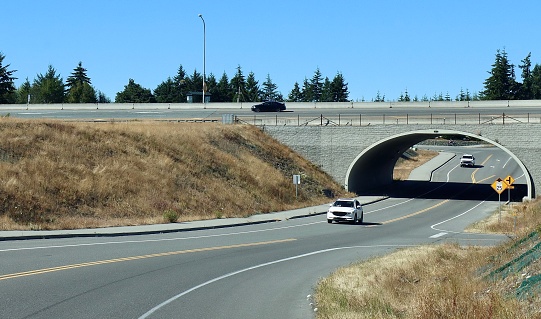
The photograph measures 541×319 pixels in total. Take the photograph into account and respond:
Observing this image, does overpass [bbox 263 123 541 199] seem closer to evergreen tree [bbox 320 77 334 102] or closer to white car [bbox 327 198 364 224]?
white car [bbox 327 198 364 224]

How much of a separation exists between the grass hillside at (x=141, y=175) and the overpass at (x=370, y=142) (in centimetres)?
141

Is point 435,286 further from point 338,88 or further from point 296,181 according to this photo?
point 338,88

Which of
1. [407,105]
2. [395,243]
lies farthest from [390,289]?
[407,105]

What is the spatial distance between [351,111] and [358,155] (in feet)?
37.1

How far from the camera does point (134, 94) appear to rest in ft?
455

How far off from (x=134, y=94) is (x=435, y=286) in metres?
129

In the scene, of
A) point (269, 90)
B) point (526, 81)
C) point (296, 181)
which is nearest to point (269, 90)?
point (269, 90)

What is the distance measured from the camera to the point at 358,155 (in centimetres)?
5956

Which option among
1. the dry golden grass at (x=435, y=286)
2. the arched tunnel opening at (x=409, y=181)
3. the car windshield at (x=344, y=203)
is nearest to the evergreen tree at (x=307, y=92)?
the arched tunnel opening at (x=409, y=181)

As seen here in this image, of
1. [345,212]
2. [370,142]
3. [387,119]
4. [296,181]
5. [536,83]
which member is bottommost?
[345,212]

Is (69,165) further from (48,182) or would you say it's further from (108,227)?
(108,227)

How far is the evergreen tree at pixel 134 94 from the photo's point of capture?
454 feet

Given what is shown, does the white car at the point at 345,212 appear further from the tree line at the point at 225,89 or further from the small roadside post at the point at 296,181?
the tree line at the point at 225,89

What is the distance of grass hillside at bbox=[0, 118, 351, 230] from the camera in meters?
35.8
